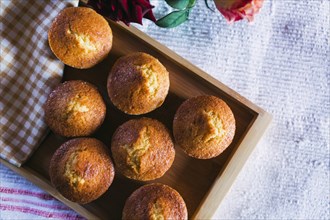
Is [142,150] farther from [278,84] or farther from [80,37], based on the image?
[278,84]

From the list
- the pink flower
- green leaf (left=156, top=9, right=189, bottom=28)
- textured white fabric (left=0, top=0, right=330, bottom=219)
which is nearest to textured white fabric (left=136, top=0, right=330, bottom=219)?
textured white fabric (left=0, top=0, right=330, bottom=219)

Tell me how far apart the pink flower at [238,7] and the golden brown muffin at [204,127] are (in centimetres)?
23

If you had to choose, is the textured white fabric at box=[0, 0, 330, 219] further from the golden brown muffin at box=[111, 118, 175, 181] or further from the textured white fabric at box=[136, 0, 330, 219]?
the golden brown muffin at box=[111, 118, 175, 181]

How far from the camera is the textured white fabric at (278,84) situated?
1302mm

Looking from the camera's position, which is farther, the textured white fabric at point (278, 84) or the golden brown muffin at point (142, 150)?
the textured white fabric at point (278, 84)

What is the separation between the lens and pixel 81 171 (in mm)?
1103

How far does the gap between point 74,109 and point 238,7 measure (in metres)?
0.45

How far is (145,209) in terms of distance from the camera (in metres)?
1.10

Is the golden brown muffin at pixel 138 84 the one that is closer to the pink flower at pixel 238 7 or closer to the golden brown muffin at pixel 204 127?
the golden brown muffin at pixel 204 127

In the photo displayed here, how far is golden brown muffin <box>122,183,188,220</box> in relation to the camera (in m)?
1.09

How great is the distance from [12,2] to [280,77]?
73 cm

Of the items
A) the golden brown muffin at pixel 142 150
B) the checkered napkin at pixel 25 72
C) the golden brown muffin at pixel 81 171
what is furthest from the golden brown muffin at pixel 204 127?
the checkered napkin at pixel 25 72

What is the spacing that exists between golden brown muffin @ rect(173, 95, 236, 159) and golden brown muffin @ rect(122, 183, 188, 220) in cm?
11

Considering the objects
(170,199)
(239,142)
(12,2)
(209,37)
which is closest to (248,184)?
(239,142)
